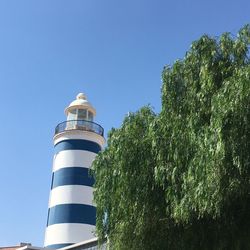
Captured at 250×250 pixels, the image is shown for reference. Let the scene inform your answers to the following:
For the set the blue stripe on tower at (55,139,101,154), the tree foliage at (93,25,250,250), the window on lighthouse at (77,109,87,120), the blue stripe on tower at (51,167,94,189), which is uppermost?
the window on lighthouse at (77,109,87,120)

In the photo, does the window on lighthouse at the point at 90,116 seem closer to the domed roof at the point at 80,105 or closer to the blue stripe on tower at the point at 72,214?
the domed roof at the point at 80,105

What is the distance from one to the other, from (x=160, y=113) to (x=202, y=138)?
1.76 metres

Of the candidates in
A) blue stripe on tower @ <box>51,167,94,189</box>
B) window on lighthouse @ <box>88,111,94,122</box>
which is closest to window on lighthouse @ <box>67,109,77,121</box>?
window on lighthouse @ <box>88,111,94,122</box>

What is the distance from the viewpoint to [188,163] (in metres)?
9.16

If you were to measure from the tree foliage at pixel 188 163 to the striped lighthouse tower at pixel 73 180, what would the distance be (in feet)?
41.6

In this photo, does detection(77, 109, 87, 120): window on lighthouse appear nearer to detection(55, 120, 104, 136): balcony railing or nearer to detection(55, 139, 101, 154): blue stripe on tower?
detection(55, 120, 104, 136): balcony railing

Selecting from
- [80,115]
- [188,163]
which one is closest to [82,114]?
[80,115]

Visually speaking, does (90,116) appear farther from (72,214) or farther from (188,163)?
(188,163)

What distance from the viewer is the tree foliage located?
8.30m

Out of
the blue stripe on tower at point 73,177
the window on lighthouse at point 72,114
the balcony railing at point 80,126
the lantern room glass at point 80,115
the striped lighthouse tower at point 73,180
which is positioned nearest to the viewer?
the striped lighthouse tower at point 73,180

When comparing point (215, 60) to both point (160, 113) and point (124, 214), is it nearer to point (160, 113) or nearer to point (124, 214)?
point (160, 113)

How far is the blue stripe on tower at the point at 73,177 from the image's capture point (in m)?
24.9

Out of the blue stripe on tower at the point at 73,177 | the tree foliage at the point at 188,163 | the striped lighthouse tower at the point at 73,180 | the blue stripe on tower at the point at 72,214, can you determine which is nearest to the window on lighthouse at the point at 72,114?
the striped lighthouse tower at the point at 73,180

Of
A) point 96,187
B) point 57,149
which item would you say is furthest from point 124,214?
point 57,149
